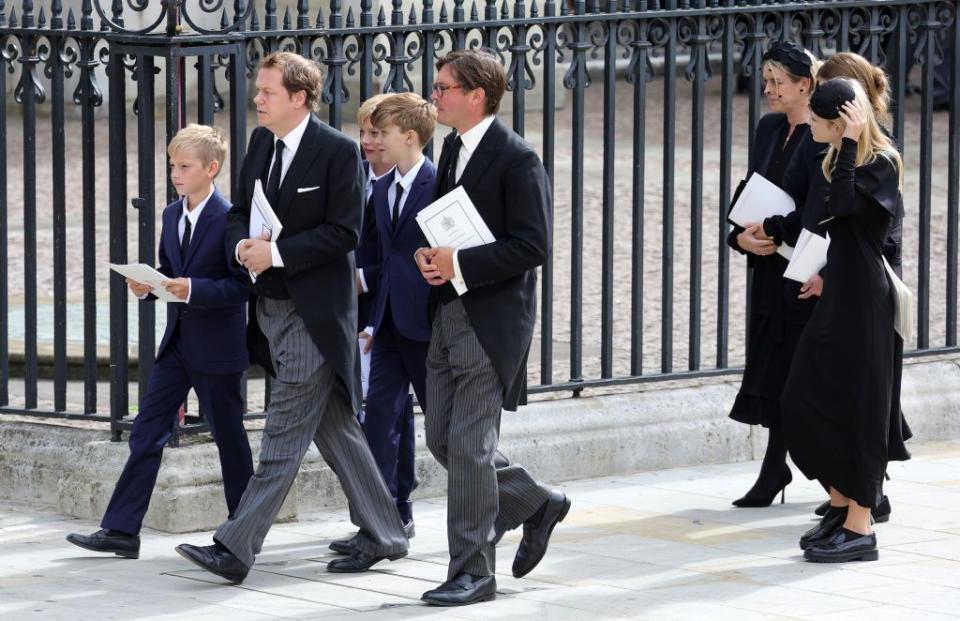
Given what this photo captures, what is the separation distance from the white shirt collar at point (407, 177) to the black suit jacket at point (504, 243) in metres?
0.68

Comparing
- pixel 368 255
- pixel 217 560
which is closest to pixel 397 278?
pixel 368 255

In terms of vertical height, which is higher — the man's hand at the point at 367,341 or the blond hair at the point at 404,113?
the blond hair at the point at 404,113

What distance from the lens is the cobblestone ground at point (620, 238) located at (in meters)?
10.9

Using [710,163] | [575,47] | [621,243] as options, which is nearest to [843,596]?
[575,47]

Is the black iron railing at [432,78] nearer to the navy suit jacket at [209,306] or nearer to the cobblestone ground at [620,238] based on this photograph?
the cobblestone ground at [620,238]

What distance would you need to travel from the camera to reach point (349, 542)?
21.7 feet

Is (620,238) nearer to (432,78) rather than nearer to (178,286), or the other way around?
(432,78)

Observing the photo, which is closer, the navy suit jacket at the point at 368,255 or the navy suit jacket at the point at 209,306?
the navy suit jacket at the point at 209,306

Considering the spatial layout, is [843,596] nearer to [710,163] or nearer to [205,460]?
[205,460]

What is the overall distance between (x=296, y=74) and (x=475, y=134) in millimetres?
605

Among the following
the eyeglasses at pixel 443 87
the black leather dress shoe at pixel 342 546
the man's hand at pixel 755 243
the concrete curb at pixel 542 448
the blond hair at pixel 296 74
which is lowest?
the black leather dress shoe at pixel 342 546

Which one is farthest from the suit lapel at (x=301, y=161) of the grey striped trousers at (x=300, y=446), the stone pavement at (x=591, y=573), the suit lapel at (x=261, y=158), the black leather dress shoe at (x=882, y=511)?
the black leather dress shoe at (x=882, y=511)

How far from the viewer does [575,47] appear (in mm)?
7949

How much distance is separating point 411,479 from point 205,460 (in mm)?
730
